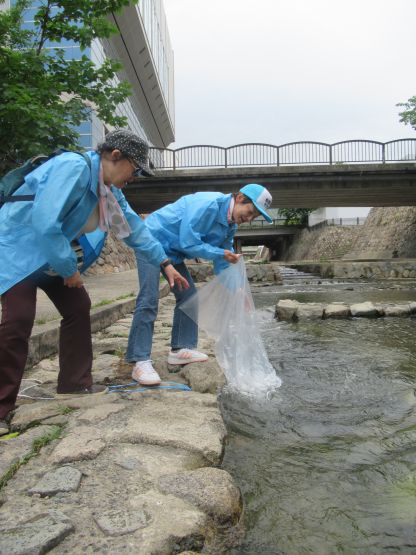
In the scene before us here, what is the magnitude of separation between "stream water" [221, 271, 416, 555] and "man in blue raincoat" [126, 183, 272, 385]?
63cm

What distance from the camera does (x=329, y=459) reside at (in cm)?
204

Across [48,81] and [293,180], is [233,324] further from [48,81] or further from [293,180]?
[293,180]

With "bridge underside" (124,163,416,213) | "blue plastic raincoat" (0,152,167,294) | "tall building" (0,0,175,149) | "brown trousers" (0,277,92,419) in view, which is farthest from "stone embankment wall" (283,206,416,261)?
"blue plastic raincoat" (0,152,167,294)

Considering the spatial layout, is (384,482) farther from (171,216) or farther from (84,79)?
(84,79)

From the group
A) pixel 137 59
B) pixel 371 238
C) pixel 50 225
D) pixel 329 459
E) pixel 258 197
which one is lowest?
pixel 329 459

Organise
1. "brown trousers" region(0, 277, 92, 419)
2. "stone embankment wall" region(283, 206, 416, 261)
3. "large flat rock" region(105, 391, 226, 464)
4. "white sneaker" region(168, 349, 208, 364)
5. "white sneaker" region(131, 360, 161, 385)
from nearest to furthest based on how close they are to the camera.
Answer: "large flat rock" region(105, 391, 226, 464)
"brown trousers" region(0, 277, 92, 419)
"white sneaker" region(131, 360, 161, 385)
"white sneaker" region(168, 349, 208, 364)
"stone embankment wall" region(283, 206, 416, 261)

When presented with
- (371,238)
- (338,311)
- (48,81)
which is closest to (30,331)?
(338,311)

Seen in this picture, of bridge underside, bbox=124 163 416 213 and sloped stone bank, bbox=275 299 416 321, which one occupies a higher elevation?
bridge underside, bbox=124 163 416 213

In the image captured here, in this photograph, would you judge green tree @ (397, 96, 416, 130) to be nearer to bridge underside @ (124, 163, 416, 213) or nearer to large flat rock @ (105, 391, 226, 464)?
bridge underside @ (124, 163, 416, 213)

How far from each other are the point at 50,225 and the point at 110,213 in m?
0.47

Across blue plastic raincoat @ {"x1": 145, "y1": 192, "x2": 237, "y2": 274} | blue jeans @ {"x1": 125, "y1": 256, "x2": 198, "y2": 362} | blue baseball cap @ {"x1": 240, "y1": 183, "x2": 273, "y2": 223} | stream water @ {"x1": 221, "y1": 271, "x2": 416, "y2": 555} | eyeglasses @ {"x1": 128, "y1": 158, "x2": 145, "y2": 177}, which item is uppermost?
eyeglasses @ {"x1": 128, "y1": 158, "x2": 145, "y2": 177}

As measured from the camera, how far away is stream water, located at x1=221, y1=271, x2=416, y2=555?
1498 mm

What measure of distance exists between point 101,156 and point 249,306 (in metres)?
1.71

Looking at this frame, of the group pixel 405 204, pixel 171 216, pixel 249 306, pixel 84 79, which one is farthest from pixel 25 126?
pixel 405 204
